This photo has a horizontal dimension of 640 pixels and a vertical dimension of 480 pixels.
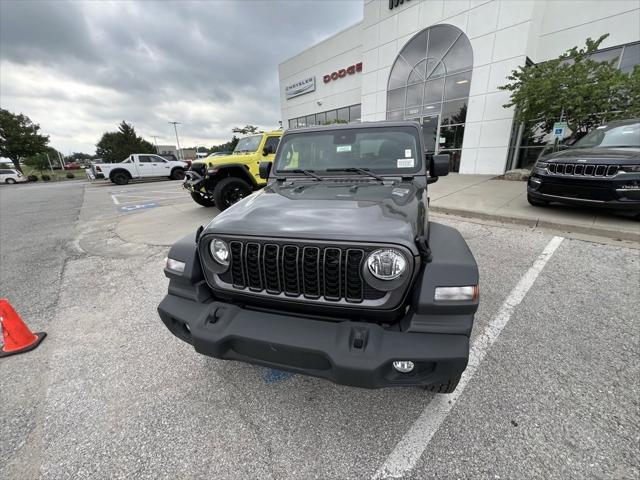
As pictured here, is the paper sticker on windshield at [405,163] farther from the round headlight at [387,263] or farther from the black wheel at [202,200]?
the black wheel at [202,200]

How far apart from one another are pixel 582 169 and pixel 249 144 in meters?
7.05

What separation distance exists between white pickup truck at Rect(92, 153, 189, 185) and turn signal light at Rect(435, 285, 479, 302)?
2166 cm

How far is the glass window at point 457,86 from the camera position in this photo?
12.0 meters

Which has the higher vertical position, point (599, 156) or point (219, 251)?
point (599, 156)

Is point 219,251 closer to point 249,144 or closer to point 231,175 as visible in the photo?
point 231,175

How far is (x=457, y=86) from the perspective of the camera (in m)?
12.3

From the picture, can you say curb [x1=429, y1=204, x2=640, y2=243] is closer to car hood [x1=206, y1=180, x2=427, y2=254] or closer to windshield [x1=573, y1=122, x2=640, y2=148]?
windshield [x1=573, y1=122, x2=640, y2=148]

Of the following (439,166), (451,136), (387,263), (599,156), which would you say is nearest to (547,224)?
(599,156)

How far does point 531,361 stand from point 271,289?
201 centimetres

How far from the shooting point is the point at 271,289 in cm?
166

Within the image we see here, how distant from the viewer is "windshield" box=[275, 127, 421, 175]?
8.71ft

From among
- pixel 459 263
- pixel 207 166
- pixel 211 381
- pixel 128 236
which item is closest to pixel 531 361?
pixel 459 263

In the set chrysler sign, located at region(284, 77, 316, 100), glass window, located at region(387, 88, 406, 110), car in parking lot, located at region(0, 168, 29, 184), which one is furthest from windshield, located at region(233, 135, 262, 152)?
car in parking lot, located at region(0, 168, 29, 184)

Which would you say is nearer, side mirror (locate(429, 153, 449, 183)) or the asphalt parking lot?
the asphalt parking lot
